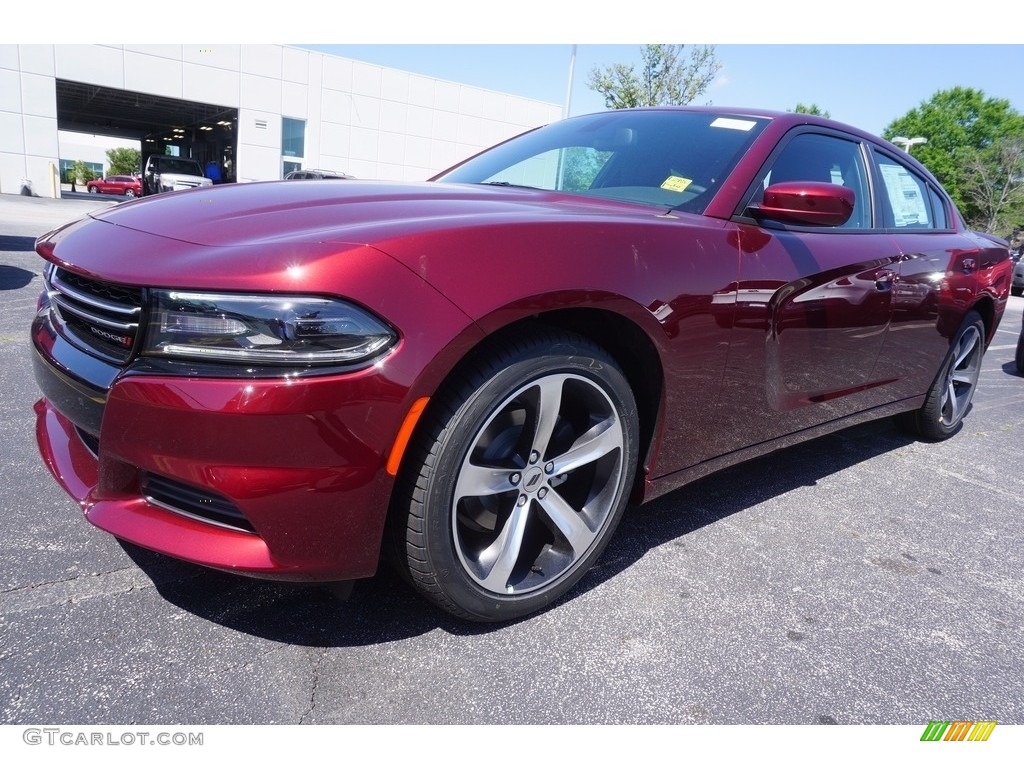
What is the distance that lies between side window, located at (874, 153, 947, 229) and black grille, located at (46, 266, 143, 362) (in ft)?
10.0

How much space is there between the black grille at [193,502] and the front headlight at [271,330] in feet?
1.02

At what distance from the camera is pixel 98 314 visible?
161 cm

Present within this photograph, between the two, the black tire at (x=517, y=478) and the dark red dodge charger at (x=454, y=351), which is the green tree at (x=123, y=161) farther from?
the black tire at (x=517, y=478)

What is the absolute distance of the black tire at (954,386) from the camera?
386cm

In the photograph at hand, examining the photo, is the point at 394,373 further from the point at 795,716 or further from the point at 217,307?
the point at 795,716

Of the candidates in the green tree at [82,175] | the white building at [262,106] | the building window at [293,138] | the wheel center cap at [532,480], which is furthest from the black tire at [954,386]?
the green tree at [82,175]

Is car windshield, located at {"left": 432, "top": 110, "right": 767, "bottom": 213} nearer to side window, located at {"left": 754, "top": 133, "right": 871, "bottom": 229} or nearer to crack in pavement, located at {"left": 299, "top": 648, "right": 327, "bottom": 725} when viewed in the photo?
side window, located at {"left": 754, "top": 133, "right": 871, "bottom": 229}

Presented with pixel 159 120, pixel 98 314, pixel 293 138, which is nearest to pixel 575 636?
pixel 98 314

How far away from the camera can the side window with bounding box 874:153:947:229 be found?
322 centimetres

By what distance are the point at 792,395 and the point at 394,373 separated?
166cm

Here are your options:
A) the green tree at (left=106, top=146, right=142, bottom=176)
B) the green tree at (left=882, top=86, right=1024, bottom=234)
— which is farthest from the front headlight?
the green tree at (left=106, top=146, right=142, bottom=176)

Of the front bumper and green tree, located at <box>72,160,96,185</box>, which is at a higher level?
the front bumper

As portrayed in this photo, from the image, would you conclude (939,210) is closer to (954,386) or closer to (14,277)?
(954,386)
